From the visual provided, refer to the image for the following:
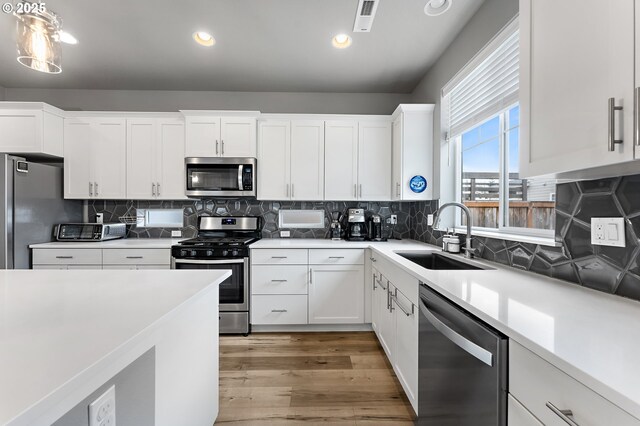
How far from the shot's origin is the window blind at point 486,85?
175 centimetres

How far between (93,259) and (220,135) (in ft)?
5.72

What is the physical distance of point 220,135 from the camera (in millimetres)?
3027

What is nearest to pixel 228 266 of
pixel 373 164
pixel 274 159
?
pixel 274 159

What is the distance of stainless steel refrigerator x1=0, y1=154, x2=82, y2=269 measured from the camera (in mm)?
2523

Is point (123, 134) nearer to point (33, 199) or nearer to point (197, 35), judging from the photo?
point (33, 199)

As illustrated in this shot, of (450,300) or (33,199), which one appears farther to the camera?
(33,199)

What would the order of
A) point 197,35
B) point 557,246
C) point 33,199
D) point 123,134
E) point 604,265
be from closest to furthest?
point 604,265
point 557,246
point 197,35
point 33,199
point 123,134

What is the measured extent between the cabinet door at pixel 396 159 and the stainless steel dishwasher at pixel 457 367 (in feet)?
5.39

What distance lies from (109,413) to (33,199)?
3.12 metres

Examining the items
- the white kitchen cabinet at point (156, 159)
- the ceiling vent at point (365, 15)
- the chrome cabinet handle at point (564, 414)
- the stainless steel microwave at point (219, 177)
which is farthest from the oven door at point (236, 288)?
the chrome cabinet handle at point (564, 414)

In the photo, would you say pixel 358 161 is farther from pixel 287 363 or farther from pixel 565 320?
pixel 565 320

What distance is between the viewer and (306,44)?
2443 millimetres

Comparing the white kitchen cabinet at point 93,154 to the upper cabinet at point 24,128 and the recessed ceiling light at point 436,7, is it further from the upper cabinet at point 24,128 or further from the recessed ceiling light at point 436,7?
the recessed ceiling light at point 436,7

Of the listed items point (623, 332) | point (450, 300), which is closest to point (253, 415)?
point (450, 300)
